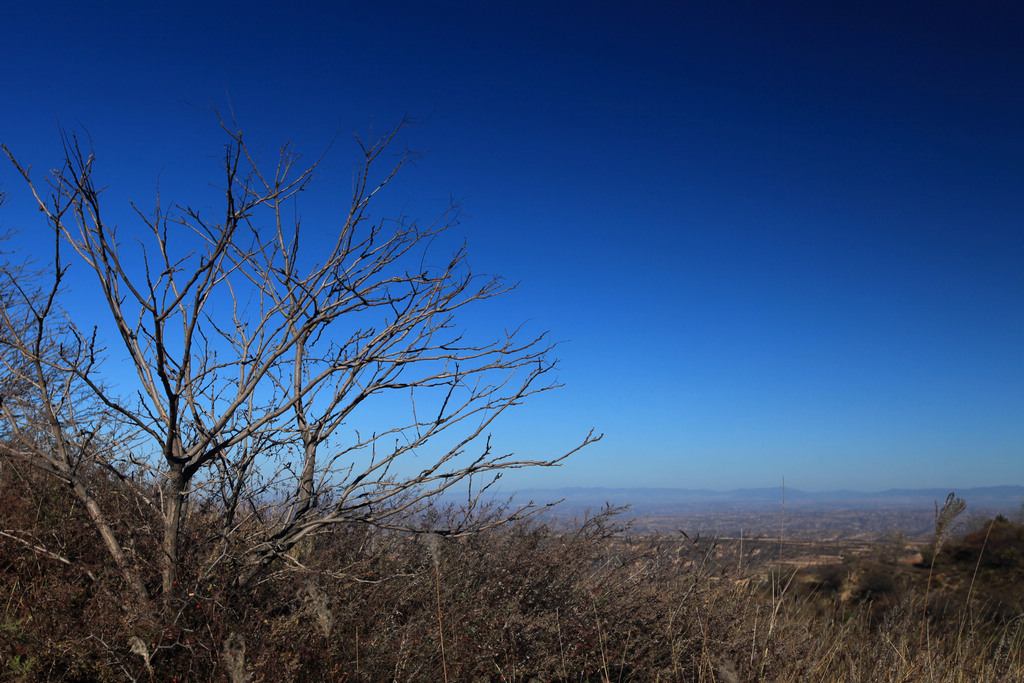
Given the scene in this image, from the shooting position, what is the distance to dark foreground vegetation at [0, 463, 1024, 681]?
315 centimetres

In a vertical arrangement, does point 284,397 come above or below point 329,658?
above

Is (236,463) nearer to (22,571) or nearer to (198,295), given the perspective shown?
(198,295)

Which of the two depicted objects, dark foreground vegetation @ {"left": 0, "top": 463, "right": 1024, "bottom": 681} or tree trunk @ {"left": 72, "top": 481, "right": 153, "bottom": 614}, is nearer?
dark foreground vegetation @ {"left": 0, "top": 463, "right": 1024, "bottom": 681}

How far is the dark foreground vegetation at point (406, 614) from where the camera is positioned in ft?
10.3

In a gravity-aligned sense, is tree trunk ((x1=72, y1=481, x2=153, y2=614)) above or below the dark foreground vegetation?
above

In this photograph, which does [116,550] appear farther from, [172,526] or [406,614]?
[406,614]

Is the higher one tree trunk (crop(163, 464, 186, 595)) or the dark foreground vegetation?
tree trunk (crop(163, 464, 186, 595))

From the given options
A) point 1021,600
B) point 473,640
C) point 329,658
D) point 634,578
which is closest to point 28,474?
point 329,658

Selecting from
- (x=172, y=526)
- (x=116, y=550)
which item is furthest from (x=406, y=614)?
(x=116, y=550)

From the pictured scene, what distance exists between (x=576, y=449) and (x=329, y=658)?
6.30 feet

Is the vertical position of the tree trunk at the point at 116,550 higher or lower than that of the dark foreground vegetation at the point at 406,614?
higher

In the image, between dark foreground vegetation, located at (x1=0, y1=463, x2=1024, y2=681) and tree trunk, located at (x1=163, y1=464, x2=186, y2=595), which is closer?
dark foreground vegetation, located at (x1=0, y1=463, x2=1024, y2=681)

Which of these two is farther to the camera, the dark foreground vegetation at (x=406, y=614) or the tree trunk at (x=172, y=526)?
the tree trunk at (x=172, y=526)

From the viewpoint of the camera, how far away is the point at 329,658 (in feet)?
11.1
